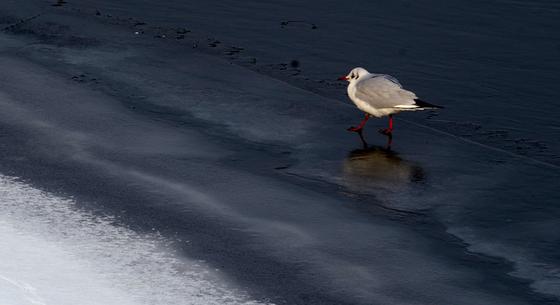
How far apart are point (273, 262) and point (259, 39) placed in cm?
811

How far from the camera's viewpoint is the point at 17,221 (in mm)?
9453

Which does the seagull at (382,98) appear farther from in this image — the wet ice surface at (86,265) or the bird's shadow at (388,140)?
the wet ice surface at (86,265)

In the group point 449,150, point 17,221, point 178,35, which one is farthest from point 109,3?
point 17,221

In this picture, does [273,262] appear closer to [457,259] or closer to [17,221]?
[457,259]

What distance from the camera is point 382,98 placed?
12445 mm

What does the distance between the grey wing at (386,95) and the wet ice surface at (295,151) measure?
1.44 ft

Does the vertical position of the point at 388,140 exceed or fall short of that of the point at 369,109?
it falls short

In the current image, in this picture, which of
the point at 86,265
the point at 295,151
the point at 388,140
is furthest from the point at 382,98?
the point at 86,265

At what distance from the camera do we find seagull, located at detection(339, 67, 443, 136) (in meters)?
12.4

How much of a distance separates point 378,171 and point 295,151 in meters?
0.98

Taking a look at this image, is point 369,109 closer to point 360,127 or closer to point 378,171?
point 360,127

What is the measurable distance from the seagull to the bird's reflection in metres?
0.55

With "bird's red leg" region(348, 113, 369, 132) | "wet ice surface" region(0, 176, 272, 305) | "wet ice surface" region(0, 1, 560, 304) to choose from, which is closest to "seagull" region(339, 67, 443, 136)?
"bird's red leg" region(348, 113, 369, 132)

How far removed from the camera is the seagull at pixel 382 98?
1240cm
